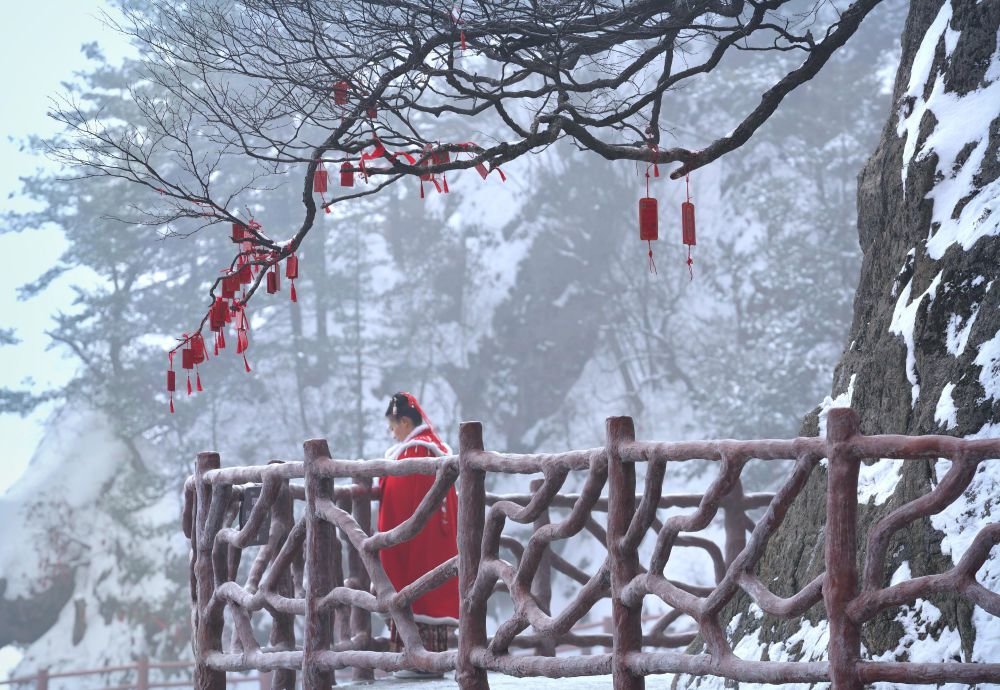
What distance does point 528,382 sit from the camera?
27.5m

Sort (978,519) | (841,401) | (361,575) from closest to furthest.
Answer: (978,519) → (841,401) → (361,575)

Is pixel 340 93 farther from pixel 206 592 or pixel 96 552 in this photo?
pixel 96 552

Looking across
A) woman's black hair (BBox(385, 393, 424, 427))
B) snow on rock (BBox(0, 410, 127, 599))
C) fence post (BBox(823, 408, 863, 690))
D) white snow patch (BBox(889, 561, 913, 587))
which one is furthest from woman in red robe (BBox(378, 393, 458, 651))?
snow on rock (BBox(0, 410, 127, 599))

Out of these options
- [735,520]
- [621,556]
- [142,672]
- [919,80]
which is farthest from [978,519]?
[142,672]

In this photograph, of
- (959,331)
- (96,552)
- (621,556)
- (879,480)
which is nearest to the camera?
(621,556)

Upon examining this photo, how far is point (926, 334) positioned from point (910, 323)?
0.38ft

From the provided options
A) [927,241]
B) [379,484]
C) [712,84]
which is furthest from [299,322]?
[927,241]

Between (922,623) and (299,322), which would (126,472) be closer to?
(299,322)

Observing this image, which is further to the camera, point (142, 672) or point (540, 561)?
point (142, 672)

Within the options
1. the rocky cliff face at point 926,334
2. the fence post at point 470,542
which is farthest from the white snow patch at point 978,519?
the fence post at point 470,542

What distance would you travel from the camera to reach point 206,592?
5.62 m

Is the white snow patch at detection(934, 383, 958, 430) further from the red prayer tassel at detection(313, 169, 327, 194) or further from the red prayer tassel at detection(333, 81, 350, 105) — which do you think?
the red prayer tassel at detection(313, 169, 327, 194)

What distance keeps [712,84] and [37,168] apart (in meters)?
15.2

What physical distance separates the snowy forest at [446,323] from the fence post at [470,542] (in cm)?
1870
